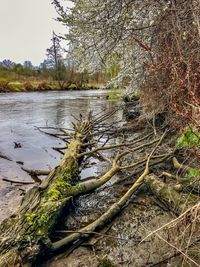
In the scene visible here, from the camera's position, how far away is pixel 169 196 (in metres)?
4.64

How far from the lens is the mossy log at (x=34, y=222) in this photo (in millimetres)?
3432

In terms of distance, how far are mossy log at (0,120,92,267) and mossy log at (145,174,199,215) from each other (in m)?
1.26

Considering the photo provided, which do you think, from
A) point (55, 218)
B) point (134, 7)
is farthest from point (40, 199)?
point (134, 7)

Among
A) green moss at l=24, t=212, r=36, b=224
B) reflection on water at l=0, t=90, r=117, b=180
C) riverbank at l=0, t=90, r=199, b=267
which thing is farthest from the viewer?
reflection on water at l=0, t=90, r=117, b=180

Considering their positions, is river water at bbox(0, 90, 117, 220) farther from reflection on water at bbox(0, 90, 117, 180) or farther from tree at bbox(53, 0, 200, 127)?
tree at bbox(53, 0, 200, 127)

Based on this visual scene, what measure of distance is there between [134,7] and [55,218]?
4362 mm

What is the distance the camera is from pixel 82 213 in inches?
191

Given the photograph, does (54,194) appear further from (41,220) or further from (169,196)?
(169,196)

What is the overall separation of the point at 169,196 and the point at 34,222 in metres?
1.88

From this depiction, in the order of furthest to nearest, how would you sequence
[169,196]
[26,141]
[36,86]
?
[36,86], [26,141], [169,196]

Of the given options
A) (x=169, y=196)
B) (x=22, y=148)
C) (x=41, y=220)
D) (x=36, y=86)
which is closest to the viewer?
(x=41, y=220)

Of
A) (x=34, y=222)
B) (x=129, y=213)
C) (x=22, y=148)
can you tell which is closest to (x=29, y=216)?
(x=34, y=222)

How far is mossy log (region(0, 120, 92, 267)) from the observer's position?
3432mm

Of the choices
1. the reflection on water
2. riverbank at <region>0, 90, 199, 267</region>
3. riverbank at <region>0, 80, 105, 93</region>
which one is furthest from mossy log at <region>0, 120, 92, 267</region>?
riverbank at <region>0, 80, 105, 93</region>
